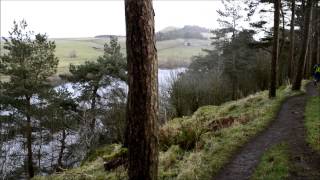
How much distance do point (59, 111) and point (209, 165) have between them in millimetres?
22592

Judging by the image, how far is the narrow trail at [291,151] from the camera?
9273mm

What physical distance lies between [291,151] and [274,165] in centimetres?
148

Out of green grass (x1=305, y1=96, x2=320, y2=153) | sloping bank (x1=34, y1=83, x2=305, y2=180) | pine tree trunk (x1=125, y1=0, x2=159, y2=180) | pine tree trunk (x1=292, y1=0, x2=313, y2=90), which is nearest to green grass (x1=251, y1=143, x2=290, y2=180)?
green grass (x1=305, y1=96, x2=320, y2=153)

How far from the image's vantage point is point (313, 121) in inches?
573

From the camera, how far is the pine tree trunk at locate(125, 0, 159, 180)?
7.17 meters

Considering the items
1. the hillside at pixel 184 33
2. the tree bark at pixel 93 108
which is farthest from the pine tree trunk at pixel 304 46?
the hillside at pixel 184 33

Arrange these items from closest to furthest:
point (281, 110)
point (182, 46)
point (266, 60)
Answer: point (281, 110) → point (266, 60) → point (182, 46)

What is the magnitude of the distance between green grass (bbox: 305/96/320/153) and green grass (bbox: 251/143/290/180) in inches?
34.9

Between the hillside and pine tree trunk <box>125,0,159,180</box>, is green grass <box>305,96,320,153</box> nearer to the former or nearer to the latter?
pine tree trunk <box>125,0,159,180</box>

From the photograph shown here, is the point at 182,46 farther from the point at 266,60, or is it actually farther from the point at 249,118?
the point at 249,118

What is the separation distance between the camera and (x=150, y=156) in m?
7.70

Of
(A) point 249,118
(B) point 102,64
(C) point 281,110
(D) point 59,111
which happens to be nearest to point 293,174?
(A) point 249,118

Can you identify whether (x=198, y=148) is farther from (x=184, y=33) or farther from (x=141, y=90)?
(x=184, y=33)

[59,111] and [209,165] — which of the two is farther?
[59,111]
